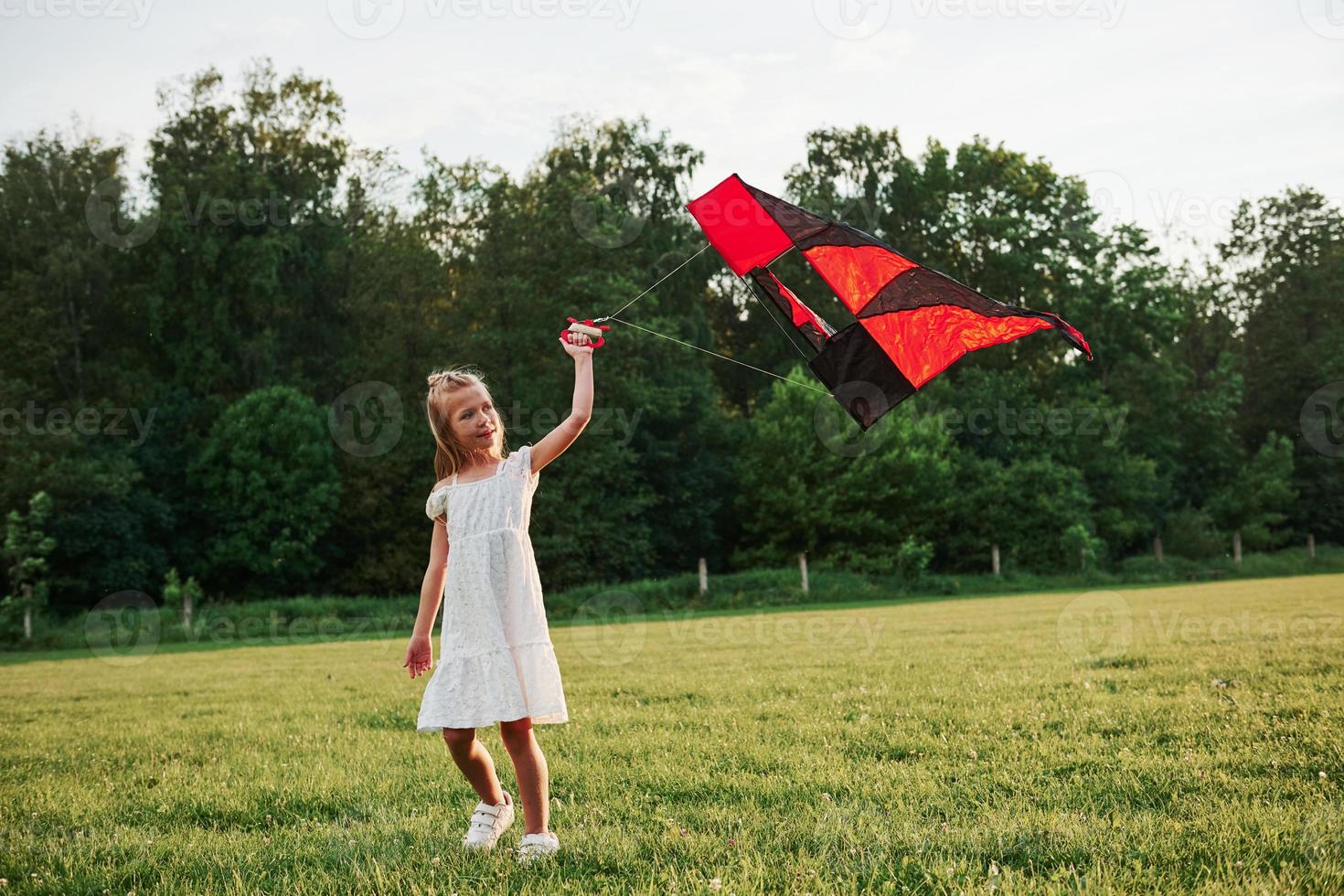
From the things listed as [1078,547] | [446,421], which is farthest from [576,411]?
[1078,547]

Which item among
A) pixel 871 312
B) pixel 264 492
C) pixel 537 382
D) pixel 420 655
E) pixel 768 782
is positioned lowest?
pixel 768 782

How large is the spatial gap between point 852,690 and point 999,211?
45226 millimetres

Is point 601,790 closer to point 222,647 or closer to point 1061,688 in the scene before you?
point 1061,688

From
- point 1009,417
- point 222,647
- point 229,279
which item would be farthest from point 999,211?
point 222,647

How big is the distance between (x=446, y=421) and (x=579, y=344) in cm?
70

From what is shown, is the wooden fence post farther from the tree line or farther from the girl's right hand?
the girl's right hand

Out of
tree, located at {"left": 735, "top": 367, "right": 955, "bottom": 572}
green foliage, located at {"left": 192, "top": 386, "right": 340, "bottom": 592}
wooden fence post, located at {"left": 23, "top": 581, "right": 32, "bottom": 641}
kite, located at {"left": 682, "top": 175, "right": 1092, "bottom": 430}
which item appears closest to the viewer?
kite, located at {"left": 682, "top": 175, "right": 1092, "bottom": 430}

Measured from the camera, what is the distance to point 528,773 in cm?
437

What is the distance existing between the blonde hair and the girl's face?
0.08 feet

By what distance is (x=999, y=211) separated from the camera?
4950 cm

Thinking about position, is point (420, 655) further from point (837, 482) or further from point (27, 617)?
point (837, 482)

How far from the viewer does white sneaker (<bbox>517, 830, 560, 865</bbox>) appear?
4.21 m

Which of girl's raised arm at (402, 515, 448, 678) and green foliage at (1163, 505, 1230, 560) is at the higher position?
girl's raised arm at (402, 515, 448, 678)

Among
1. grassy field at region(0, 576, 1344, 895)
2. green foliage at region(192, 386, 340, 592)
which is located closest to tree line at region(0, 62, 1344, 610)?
green foliage at region(192, 386, 340, 592)
